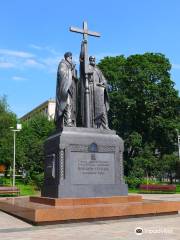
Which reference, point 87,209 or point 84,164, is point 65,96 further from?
point 87,209

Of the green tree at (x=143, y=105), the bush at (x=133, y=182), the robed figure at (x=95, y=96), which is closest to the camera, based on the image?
the robed figure at (x=95, y=96)

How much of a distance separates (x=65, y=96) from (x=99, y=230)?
5.97m

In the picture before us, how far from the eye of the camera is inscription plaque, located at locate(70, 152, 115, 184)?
13500 mm

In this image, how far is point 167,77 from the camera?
43719 mm

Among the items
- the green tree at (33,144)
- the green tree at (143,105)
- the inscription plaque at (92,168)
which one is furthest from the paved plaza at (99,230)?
the green tree at (33,144)

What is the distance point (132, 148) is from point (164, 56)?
11.2 meters

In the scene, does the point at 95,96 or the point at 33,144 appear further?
the point at 33,144

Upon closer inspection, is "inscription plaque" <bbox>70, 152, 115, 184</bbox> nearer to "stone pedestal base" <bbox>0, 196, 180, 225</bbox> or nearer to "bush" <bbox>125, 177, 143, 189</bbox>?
"stone pedestal base" <bbox>0, 196, 180, 225</bbox>

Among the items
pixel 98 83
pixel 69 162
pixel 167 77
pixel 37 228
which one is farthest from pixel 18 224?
pixel 167 77

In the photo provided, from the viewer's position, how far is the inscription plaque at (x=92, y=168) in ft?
44.3

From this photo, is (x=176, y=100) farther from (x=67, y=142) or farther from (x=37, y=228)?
(x=37, y=228)

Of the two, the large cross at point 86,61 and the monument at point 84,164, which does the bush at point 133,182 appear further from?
the large cross at point 86,61

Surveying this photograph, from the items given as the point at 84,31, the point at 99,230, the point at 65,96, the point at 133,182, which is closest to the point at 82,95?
the point at 65,96

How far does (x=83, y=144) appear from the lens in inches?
542
